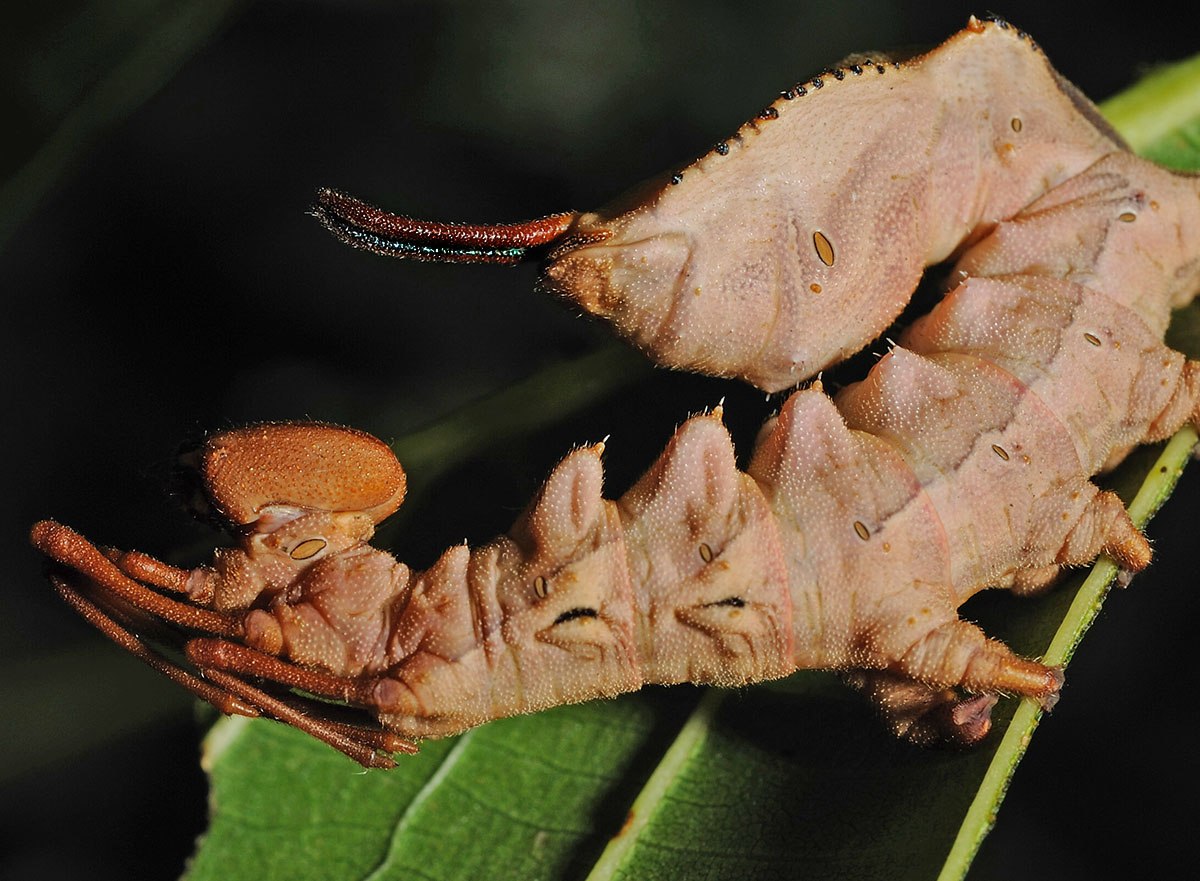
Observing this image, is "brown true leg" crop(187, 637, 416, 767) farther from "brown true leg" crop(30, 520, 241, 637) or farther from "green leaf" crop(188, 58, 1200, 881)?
"green leaf" crop(188, 58, 1200, 881)

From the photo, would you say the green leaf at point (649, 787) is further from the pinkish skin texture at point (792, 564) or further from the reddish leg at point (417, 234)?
the reddish leg at point (417, 234)

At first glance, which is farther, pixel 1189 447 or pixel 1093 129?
pixel 1093 129

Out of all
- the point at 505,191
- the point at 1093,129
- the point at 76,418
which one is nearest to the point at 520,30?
the point at 505,191

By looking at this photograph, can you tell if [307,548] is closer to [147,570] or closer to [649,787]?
[147,570]

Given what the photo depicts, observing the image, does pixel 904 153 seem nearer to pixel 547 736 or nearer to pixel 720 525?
pixel 720 525

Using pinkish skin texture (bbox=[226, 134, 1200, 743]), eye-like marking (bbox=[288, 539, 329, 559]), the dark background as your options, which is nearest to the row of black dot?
pinkish skin texture (bbox=[226, 134, 1200, 743])

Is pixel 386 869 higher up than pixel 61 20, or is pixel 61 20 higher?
pixel 61 20

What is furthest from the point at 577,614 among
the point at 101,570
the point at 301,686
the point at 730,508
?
the point at 101,570

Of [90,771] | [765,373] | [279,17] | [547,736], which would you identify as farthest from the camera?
[279,17]
